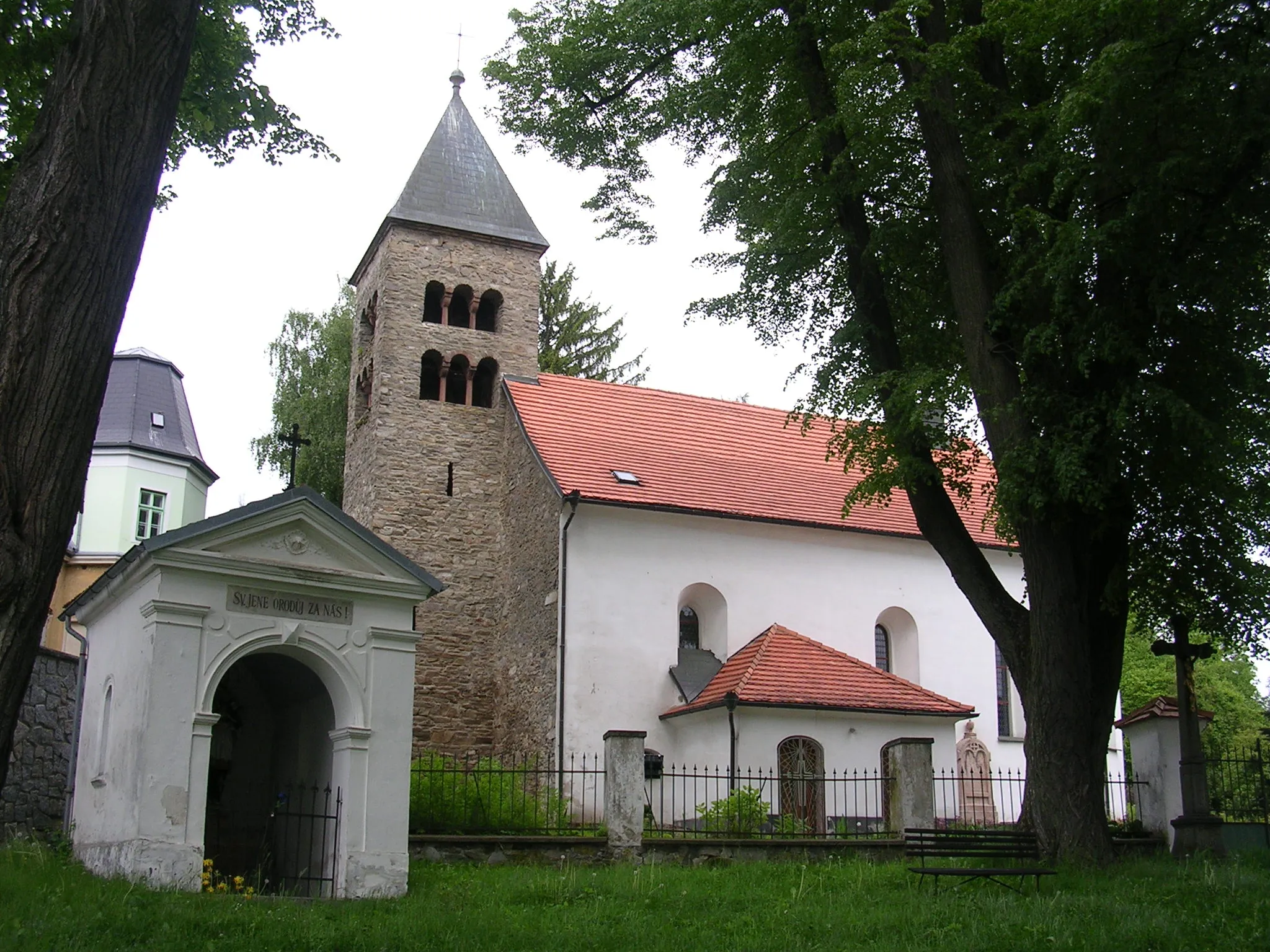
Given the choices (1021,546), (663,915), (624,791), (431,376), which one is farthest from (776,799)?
(431,376)

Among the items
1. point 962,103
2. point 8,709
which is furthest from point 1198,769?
point 8,709

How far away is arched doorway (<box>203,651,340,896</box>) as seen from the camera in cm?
1272

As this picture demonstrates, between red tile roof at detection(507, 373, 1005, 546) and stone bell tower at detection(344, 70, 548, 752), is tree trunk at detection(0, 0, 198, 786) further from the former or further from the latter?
stone bell tower at detection(344, 70, 548, 752)

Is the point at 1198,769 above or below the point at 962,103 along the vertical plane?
below

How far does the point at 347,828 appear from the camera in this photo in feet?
37.4

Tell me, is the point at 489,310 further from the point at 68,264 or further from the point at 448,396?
the point at 68,264

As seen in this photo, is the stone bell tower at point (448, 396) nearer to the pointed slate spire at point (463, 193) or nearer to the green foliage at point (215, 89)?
the pointed slate spire at point (463, 193)

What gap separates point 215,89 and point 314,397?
23833 mm

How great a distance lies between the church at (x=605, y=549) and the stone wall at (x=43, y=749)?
17.8 ft

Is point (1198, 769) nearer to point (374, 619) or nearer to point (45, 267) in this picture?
point (374, 619)

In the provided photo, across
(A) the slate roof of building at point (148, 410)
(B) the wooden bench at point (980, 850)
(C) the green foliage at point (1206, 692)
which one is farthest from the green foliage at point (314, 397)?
(C) the green foliage at point (1206, 692)

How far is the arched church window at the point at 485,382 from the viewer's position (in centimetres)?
2619

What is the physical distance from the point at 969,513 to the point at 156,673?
18979mm

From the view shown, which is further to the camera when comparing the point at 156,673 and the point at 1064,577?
the point at 1064,577
